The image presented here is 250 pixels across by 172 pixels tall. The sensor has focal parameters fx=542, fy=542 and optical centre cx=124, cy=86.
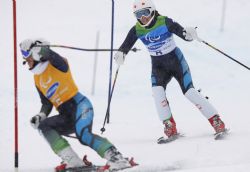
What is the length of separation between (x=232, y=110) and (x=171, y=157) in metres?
3.86

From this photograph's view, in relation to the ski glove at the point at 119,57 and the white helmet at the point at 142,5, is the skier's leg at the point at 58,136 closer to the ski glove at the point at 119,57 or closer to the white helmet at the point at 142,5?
the ski glove at the point at 119,57

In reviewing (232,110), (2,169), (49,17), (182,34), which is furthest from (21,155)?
(49,17)

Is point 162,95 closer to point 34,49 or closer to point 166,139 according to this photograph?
point 166,139

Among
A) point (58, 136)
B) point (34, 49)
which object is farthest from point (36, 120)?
point (34, 49)

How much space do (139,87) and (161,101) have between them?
5.72 meters

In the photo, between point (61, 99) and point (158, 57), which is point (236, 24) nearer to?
point (158, 57)

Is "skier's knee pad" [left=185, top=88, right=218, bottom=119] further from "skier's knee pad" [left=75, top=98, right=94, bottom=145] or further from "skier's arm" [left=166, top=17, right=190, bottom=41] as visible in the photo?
"skier's knee pad" [left=75, top=98, right=94, bottom=145]

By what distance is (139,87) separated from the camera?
13961mm

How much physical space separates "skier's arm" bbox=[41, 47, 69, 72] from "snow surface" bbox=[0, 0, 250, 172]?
1520 mm

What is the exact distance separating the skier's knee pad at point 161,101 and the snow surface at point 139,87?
0.47 meters

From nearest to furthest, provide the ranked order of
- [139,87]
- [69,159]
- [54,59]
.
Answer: [54,59] < [69,159] < [139,87]

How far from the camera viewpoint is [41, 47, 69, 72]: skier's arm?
6191 mm

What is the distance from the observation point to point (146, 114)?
11.2m

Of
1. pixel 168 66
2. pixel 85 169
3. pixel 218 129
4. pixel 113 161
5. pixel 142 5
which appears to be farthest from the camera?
pixel 168 66
